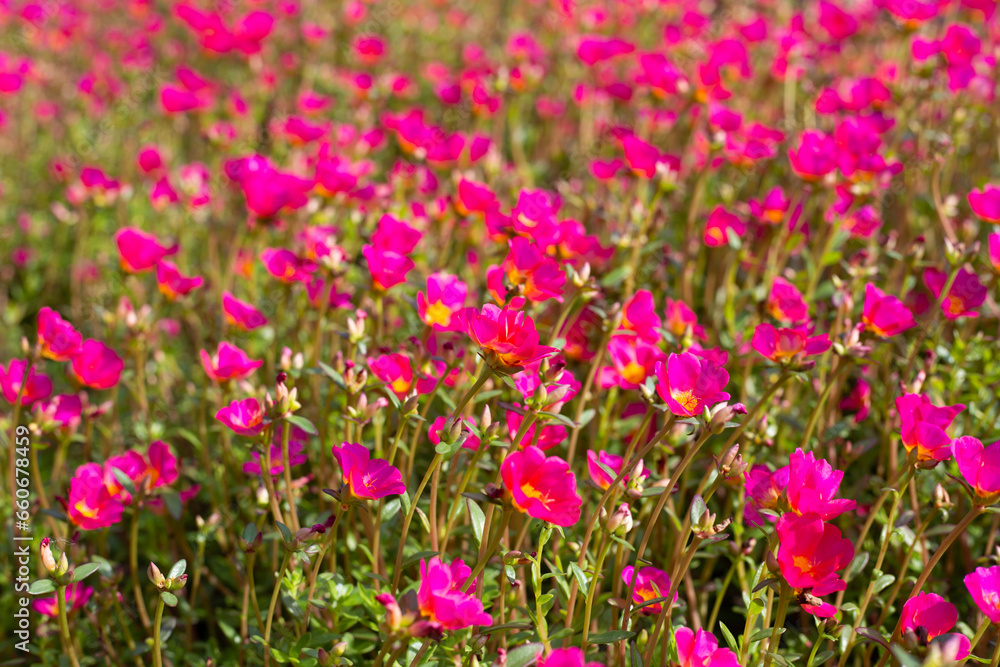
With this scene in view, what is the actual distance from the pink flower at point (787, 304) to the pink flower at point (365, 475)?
121 centimetres

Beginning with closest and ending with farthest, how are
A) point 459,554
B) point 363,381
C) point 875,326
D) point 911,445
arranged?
point 911,445 → point 363,381 → point 875,326 → point 459,554

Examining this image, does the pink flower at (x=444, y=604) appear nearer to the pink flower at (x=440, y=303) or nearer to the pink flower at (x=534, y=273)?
the pink flower at (x=440, y=303)

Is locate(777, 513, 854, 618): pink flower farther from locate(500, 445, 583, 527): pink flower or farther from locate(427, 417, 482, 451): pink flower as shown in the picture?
locate(427, 417, 482, 451): pink flower

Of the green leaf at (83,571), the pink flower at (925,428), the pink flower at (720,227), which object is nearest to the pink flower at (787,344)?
the pink flower at (925,428)

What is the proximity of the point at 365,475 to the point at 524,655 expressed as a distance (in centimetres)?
42

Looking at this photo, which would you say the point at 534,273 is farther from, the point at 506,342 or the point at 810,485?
the point at 810,485

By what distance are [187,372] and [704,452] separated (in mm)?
1945

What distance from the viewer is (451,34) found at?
19.8 ft

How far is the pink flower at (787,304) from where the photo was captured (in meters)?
2.20

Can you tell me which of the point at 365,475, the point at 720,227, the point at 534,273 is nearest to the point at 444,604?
the point at 365,475

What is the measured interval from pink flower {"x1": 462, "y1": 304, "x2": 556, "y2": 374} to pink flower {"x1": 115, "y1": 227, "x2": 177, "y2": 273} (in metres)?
1.39

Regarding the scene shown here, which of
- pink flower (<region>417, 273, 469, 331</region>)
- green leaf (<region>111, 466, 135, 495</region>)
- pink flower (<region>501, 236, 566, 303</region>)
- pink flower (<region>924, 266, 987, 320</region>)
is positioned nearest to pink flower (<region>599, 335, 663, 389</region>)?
pink flower (<region>501, 236, 566, 303</region>)

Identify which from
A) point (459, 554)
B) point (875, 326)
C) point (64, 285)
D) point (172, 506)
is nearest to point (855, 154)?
point (875, 326)

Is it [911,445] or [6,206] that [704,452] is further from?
[6,206]
